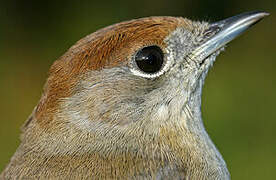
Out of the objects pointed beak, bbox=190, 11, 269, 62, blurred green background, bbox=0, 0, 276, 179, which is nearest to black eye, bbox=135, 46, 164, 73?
pointed beak, bbox=190, 11, 269, 62

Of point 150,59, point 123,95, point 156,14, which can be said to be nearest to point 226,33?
point 150,59

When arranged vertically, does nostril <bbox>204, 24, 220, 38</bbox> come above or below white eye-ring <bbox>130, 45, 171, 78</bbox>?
above

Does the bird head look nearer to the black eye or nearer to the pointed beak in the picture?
the black eye

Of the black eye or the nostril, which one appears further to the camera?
the nostril

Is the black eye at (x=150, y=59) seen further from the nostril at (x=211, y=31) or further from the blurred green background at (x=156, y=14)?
the blurred green background at (x=156, y=14)

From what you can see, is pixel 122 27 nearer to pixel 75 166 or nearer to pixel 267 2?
pixel 75 166
